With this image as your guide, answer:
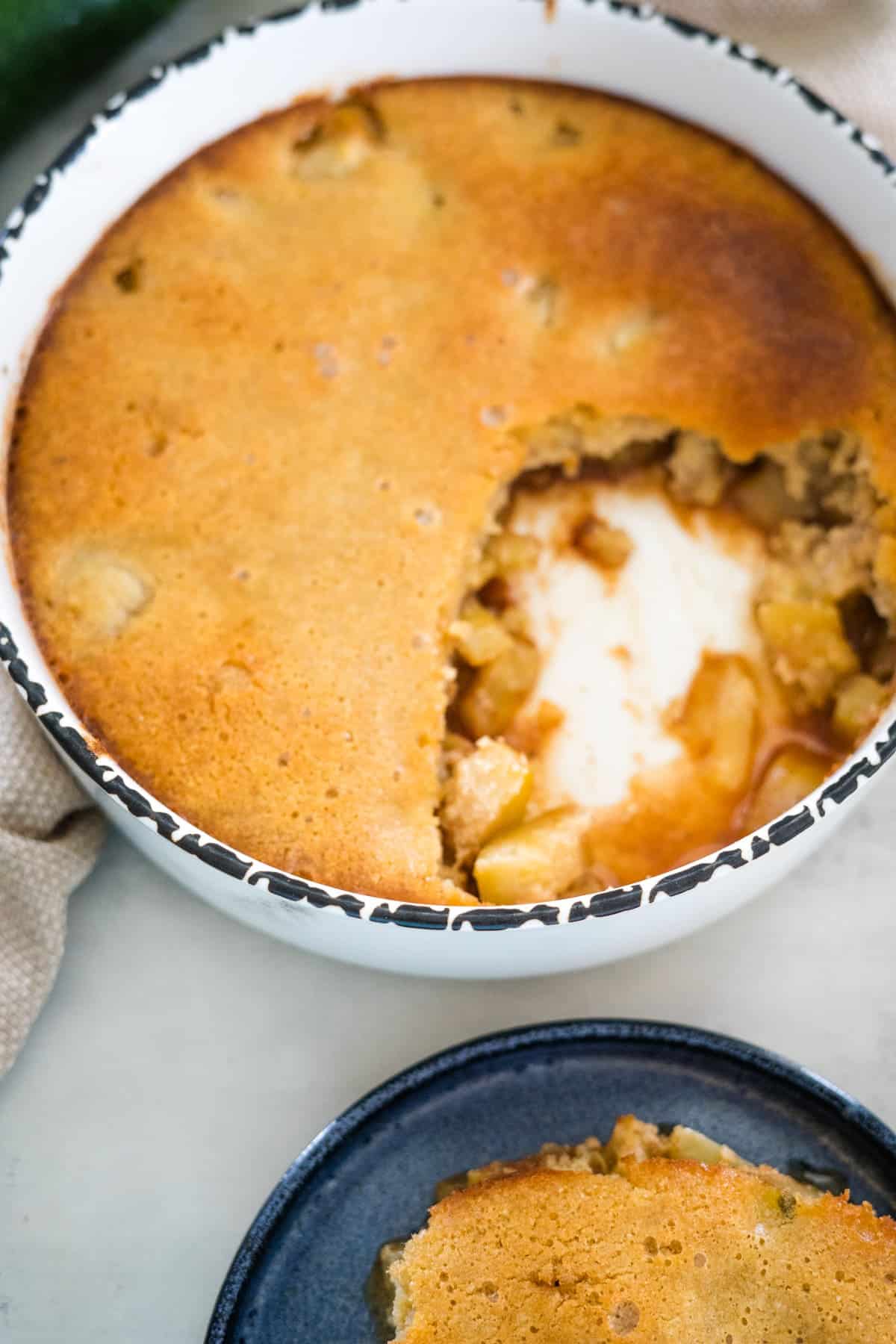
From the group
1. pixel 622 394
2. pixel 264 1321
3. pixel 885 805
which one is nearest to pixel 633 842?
pixel 885 805

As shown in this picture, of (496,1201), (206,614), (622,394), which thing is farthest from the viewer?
(622,394)

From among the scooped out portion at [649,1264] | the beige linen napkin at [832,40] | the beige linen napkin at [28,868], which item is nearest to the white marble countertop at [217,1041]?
the beige linen napkin at [28,868]

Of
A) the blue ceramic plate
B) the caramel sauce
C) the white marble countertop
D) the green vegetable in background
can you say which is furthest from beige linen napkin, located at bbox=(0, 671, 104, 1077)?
the green vegetable in background

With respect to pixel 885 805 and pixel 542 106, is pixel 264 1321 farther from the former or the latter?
pixel 542 106

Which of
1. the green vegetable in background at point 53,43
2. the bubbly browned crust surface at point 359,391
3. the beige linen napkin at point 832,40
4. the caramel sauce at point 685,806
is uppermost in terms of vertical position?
the beige linen napkin at point 832,40

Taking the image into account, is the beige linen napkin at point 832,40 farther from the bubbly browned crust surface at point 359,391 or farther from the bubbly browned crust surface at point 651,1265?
the bubbly browned crust surface at point 651,1265

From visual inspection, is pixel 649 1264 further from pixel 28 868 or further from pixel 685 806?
pixel 28 868

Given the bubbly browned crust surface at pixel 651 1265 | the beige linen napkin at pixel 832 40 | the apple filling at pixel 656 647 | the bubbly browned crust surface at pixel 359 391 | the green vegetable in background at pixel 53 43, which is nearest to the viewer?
the bubbly browned crust surface at pixel 651 1265

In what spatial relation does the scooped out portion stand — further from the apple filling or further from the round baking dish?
the apple filling
